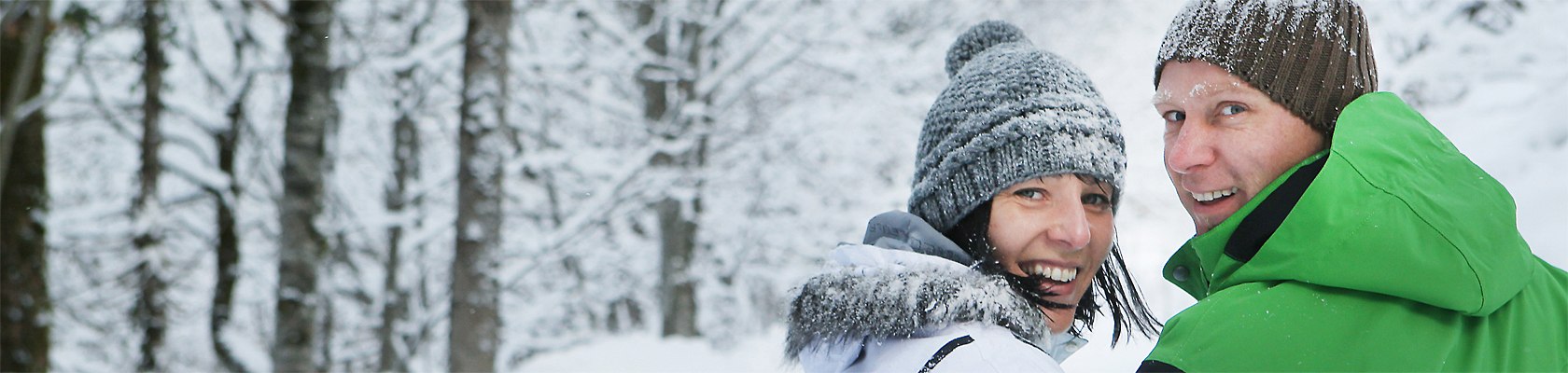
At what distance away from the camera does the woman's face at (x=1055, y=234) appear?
6.09ft

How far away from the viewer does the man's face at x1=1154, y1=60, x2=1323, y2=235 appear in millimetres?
1536

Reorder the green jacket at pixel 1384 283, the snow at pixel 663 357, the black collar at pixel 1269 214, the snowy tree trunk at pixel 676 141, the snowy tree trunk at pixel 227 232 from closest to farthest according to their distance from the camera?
the green jacket at pixel 1384 283 → the black collar at pixel 1269 214 → the snowy tree trunk at pixel 227 232 → the snow at pixel 663 357 → the snowy tree trunk at pixel 676 141

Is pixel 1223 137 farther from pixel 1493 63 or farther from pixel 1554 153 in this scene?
pixel 1493 63

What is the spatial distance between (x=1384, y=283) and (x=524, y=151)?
27.8ft

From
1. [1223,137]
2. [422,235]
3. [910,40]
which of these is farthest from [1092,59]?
[1223,137]

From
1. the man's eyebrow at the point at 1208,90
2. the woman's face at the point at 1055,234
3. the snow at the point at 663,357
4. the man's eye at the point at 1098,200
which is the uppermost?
the man's eyebrow at the point at 1208,90

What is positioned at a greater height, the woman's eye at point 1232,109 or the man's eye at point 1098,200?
the woman's eye at point 1232,109

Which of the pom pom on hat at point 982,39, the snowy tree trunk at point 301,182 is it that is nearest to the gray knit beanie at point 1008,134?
the pom pom on hat at point 982,39

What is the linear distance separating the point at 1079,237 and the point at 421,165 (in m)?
14.6

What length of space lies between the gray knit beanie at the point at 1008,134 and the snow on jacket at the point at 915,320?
26cm

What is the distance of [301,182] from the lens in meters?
5.41

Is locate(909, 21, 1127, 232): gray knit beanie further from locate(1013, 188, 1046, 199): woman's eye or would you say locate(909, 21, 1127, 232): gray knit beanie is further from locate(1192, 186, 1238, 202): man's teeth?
locate(1192, 186, 1238, 202): man's teeth

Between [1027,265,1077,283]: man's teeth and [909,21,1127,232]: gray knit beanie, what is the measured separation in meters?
0.15

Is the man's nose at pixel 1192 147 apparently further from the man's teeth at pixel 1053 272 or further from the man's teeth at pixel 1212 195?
the man's teeth at pixel 1053 272
